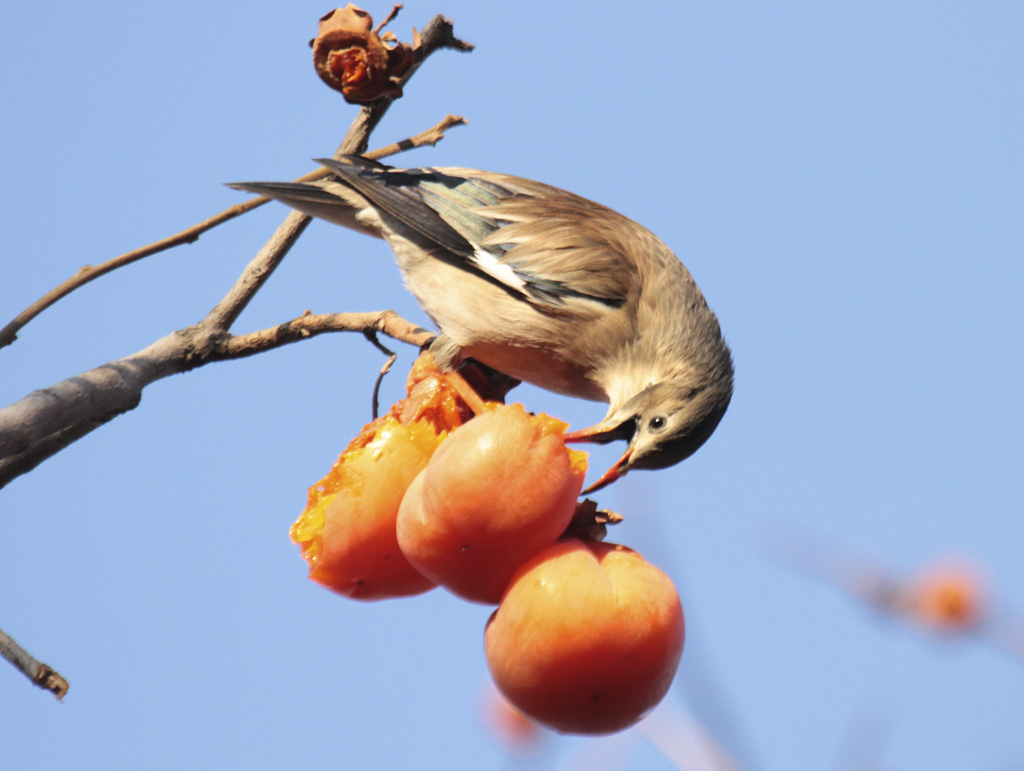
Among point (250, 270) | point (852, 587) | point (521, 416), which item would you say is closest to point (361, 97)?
point (250, 270)

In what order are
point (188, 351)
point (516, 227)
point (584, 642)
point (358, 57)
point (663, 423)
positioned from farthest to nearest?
point (516, 227), point (663, 423), point (358, 57), point (188, 351), point (584, 642)

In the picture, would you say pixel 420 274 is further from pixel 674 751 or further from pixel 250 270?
pixel 674 751

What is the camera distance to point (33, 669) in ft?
6.21

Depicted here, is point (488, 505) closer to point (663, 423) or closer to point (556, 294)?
point (663, 423)

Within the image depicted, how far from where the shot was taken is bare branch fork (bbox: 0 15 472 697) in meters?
2.61

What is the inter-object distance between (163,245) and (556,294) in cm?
178

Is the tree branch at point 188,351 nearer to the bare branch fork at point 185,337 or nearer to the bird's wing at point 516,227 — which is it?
the bare branch fork at point 185,337

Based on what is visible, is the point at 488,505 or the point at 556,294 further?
the point at 556,294

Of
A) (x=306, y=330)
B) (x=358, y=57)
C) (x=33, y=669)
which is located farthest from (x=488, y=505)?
(x=358, y=57)

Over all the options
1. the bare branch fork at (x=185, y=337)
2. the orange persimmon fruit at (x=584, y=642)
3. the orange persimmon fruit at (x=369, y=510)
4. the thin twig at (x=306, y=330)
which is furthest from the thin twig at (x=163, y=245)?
the orange persimmon fruit at (x=584, y=642)

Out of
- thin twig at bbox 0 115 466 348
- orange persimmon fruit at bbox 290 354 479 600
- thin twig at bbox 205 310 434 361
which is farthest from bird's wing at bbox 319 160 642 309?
orange persimmon fruit at bbox 290 354 479 600

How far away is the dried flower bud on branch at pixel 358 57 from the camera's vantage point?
3.61 metres

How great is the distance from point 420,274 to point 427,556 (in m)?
2.48

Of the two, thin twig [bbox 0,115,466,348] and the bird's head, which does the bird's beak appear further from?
A: thin twig [bbox 0,115,466,348]
